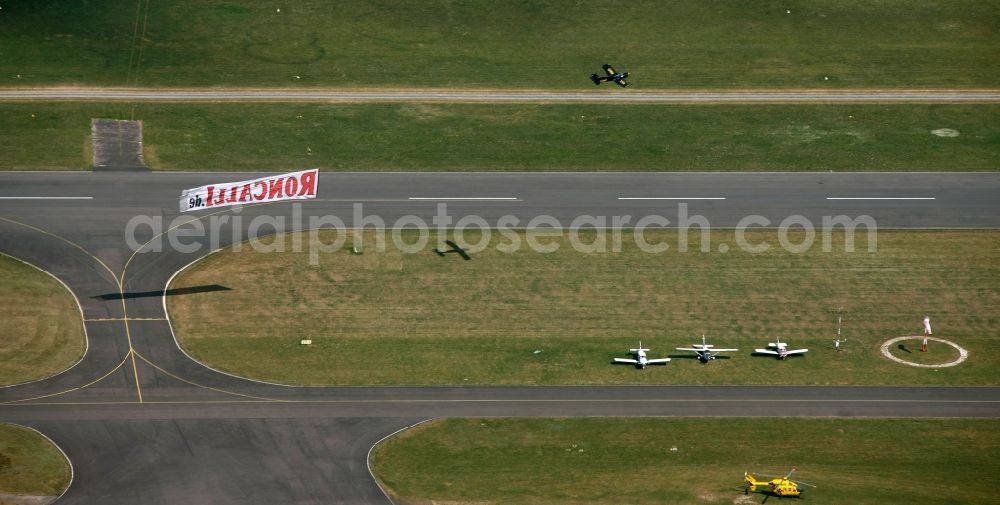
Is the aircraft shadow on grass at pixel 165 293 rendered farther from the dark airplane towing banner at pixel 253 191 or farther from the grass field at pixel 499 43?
the grass field at pixel 499 43

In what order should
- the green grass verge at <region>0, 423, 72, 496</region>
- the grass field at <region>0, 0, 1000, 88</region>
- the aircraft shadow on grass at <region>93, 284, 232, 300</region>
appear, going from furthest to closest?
the grass field at <region>0, 0, 1000, 88</region> < the aircraft shadow on grass at <region>93, 284, 232, 300</region> < the green grass verge at <region>0, 423, 72, 496</region>

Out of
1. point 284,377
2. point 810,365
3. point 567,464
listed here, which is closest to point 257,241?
point 284,377

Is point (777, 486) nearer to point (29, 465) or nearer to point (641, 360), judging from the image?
point (641, 360)

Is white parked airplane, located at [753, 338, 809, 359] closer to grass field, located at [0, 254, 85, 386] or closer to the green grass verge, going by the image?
the green grass verge

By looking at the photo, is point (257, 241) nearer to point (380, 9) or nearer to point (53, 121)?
point (53, 121)

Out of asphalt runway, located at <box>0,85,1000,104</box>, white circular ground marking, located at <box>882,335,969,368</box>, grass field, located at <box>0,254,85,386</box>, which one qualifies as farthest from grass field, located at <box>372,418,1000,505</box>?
asphalt runway, located at <box>0,85,1000,104</box>
